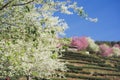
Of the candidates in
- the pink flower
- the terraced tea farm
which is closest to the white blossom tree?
the terraced tea farm

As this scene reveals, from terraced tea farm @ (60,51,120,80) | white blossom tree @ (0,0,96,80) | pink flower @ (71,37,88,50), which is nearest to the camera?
white blossom tree @ (0,0,96,80)

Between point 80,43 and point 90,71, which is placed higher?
point 80,43

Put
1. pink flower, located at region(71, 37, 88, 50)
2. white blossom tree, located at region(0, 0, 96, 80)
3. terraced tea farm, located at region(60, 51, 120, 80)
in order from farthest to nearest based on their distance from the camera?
pink flower, located at region(71, 37, 88, 50) → terraced tea farm, located at region(60, 51, 120, 80) → white blossom tree, located at region(0, 0, 96, 80)

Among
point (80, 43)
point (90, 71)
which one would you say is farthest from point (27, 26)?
point (80, 43)

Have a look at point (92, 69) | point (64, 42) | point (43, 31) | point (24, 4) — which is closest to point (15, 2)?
point (24, 4)

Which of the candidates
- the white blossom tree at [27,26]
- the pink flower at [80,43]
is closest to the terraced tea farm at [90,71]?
the white blossom tree at [27,26]

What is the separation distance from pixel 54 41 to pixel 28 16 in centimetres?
168

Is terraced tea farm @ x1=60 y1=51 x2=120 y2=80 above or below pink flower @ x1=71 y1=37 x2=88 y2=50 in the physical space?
below

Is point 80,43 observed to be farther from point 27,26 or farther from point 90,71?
point 27,26

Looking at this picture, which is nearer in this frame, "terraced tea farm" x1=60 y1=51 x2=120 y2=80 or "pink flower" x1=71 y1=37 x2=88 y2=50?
"terraced tea farm" x1=60 y1=51 x2=120 y2=80

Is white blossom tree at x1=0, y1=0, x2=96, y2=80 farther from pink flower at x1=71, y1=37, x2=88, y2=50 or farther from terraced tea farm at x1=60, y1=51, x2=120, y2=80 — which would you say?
pink flower at x1=71, y1=37, x2=88, y2=50

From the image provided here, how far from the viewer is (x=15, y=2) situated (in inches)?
590

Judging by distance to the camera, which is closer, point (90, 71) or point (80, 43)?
point (90, 71)

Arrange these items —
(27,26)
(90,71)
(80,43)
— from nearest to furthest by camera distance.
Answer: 1. (27,26)
2. (90,71)
3. (80,43)
